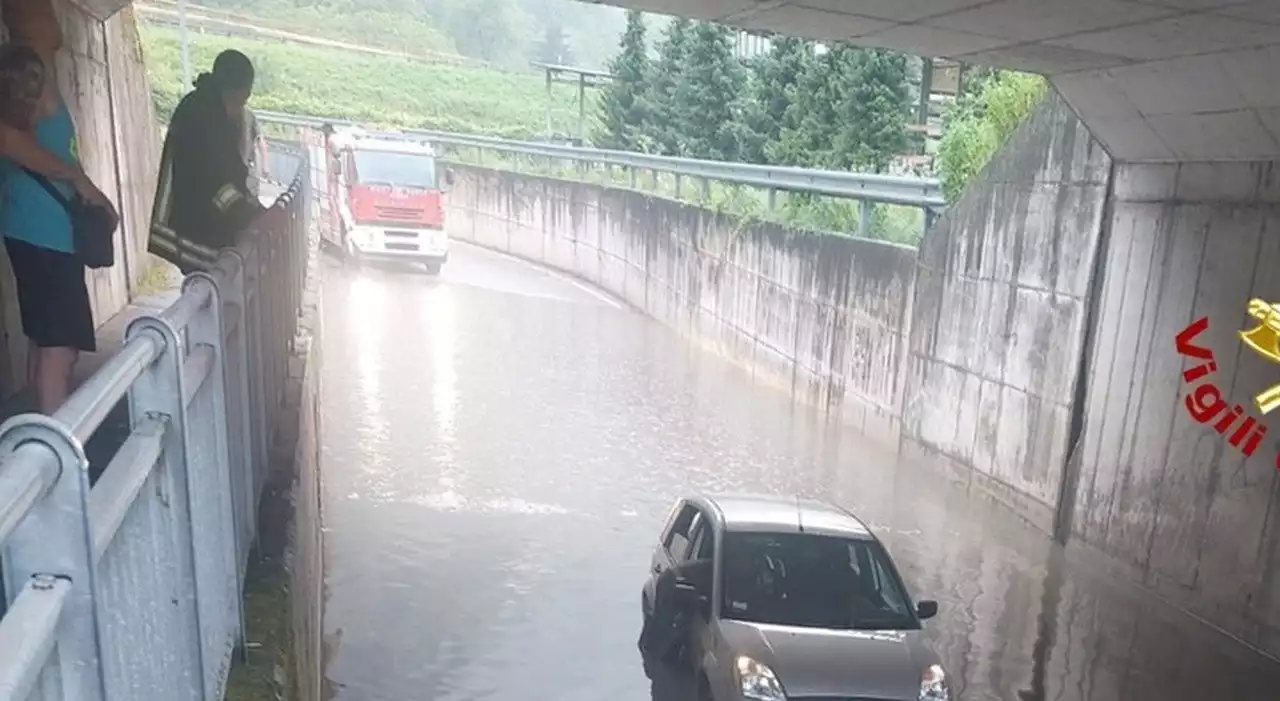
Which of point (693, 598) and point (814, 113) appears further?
point (814, 113)

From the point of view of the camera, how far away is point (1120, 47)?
7.98 metres

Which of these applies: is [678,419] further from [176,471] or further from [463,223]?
[463,223]

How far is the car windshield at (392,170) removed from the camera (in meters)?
27.4

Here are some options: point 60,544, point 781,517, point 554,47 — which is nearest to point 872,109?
point 781,517

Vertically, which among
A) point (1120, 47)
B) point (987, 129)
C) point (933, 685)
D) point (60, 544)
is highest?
point (1120, 47)

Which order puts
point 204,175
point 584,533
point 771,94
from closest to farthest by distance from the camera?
point 204,175, point 584,533, point 771,94

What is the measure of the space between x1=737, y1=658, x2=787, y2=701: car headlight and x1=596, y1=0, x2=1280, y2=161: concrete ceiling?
4.75 metres

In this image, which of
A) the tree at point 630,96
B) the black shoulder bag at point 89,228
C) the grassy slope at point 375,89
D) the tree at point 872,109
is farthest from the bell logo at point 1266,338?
the grassy slope at point 375,89

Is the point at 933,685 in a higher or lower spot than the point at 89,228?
lower

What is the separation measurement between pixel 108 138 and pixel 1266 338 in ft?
40.1

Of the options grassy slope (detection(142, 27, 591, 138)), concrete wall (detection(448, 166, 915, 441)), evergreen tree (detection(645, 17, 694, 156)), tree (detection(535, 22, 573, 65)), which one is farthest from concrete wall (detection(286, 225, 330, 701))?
tree (detection(535, 22, 573, 65))

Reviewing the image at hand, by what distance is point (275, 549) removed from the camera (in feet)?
14.3

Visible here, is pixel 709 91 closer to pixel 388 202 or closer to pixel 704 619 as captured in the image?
pixel 388 202

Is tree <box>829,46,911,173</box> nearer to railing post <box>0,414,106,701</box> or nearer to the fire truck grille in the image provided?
the fire truck grille
